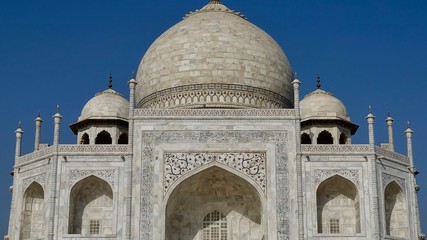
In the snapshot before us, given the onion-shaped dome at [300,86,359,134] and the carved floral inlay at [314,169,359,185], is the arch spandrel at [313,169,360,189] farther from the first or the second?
the onion-shaped dome at [300,86,359,134]

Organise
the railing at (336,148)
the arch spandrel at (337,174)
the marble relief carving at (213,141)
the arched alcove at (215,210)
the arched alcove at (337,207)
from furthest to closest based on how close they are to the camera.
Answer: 1. the arched alcove at (215,210)
2. the arched alcove at (337,207)
3. the railing at (336,148)
4. the arch spandrel at (337,174)
5. the marble relief carving at (213,141)

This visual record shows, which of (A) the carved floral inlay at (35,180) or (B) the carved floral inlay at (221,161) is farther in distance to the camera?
(A) the carved floral inlay at (35,180)

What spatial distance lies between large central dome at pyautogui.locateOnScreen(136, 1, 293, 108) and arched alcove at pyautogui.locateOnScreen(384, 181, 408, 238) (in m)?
4.63

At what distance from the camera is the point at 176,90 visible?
80.5 feet

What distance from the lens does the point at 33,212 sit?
73.9 feet

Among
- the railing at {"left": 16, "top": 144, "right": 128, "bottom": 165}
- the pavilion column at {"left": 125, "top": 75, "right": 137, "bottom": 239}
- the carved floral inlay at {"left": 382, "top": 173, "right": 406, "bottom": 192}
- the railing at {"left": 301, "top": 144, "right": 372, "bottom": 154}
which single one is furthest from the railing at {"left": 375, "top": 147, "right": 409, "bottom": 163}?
the railing at {"left": 16, "top": 144, "right": 128, "bottom": 165}

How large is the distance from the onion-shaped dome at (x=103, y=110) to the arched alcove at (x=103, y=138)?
468mm

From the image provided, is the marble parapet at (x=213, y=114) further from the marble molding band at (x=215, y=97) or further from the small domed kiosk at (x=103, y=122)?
the small domed kiosk at (x=103, y=122)

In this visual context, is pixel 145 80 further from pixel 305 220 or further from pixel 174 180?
pixel 305 220

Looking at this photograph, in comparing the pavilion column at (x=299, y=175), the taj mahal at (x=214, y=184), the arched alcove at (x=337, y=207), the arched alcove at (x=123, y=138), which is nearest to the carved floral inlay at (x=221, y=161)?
the taj mahal at (x=214, y=184)

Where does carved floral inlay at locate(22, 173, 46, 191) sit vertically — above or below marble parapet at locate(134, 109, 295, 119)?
below

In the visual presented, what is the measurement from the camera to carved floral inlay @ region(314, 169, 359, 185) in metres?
21.2

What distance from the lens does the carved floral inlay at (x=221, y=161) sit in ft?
69.7

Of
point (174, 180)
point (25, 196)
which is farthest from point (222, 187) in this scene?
point (25, 196)
